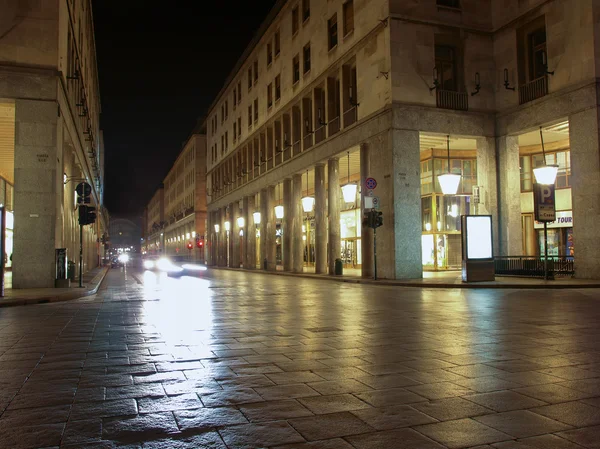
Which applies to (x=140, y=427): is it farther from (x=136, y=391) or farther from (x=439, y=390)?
(x=439, y=390)

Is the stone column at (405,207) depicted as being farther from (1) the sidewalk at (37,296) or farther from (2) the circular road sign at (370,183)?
(1) the sidewalk at (37,296)

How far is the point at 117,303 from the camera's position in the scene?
15906 millimetres

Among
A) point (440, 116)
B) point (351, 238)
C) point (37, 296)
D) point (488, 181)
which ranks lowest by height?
point (37, 296)

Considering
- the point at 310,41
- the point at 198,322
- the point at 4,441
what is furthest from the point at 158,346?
the point at 310,41

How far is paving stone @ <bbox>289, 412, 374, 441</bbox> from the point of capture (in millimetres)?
4285

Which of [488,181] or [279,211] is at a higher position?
[488,181]

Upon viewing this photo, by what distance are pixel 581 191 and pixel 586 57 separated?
16.9ft

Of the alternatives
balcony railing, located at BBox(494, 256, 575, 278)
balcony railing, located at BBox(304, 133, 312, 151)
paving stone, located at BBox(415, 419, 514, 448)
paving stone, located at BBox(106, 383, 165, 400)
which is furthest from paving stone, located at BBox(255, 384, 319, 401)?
balcony railing, located at BBox(304, 133, 312, 151)

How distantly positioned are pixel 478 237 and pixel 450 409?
17.6m

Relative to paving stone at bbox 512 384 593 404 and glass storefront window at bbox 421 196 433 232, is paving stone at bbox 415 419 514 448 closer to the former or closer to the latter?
paving stone at bbox 512 384 593 404

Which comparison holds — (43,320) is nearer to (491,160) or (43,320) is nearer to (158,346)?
(158,346)

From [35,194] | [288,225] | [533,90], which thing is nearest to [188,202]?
[288,225]

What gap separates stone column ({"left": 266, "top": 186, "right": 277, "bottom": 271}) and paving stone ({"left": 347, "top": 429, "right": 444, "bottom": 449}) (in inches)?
1445

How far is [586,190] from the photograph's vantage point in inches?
841
